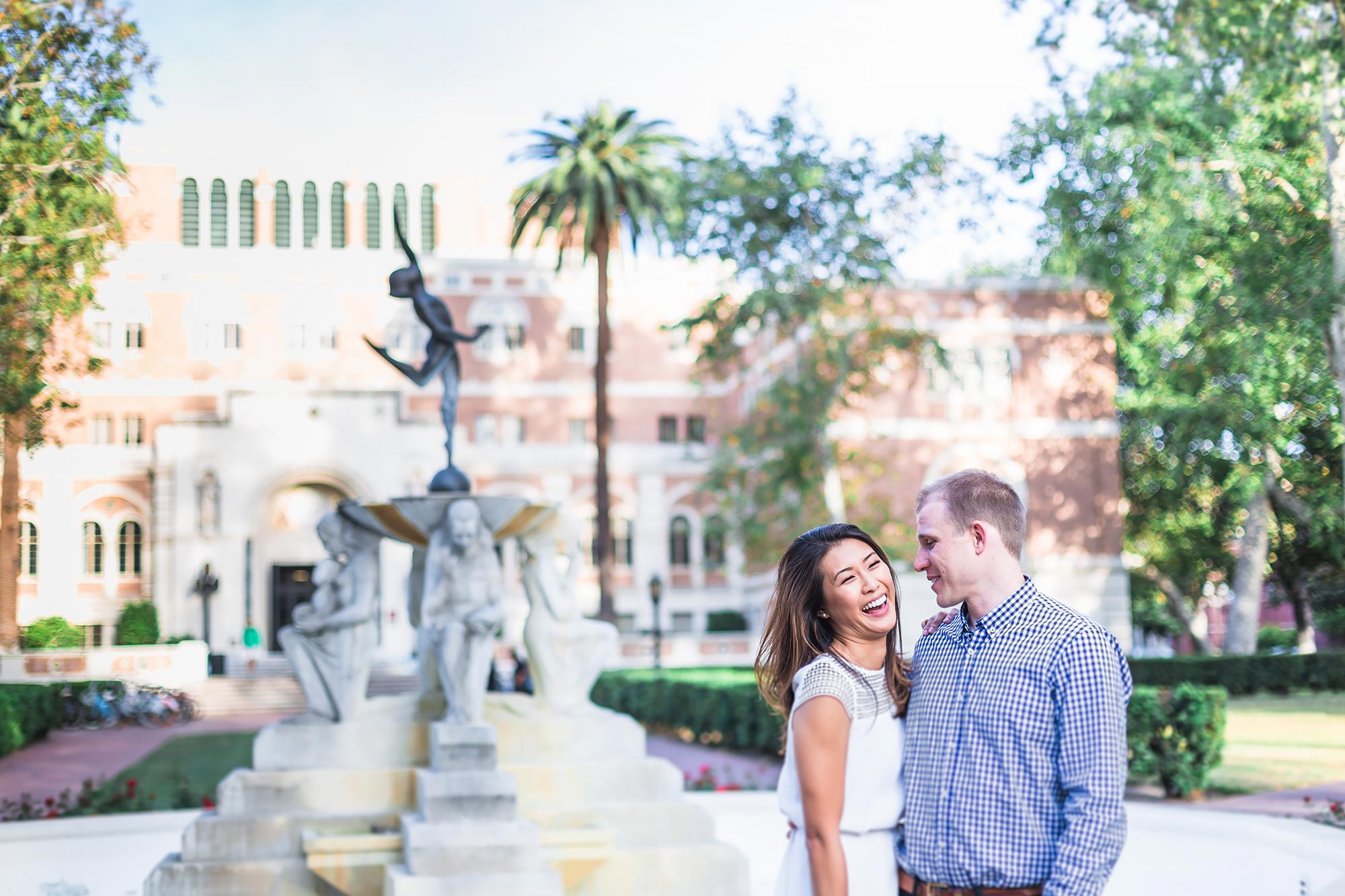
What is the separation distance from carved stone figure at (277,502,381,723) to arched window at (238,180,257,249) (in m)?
37.7

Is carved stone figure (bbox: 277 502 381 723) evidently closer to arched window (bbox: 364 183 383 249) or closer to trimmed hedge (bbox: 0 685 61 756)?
trimmed hedge (bbox: 0 685 61 756)

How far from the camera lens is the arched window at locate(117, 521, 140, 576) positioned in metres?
39.9

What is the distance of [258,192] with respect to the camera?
1801 inches

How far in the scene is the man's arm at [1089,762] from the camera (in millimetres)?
2818

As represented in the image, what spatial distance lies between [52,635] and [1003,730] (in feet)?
123

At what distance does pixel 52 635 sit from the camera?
36188 mm

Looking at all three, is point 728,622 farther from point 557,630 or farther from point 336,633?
point 336,633

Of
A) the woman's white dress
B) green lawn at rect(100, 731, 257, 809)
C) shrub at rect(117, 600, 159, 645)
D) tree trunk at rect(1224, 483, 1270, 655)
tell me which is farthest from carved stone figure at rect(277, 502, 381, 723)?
shrub at rect(117, 600, 159, 645)

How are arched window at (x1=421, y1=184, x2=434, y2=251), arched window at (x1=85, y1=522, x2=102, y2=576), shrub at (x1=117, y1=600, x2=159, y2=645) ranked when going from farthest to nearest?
1. arched window at (x1=421, y1=184, x2=434, y2=251)
2. arched window at (x1=85, y1=522, x2=102, y2=576)
3. shrub at (x1=117, y1=600, x2=159, y2=645)

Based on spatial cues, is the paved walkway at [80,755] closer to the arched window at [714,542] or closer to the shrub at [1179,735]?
the arched window at [714,542]

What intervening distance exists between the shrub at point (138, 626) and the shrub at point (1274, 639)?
39.6 m

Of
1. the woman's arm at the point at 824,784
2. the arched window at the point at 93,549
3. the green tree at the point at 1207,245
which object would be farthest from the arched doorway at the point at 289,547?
the woman's arm at the point at 824,784

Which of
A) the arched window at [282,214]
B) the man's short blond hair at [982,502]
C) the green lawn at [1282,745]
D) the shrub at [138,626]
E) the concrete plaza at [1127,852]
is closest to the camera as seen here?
the man's short blond hair at [982,502]

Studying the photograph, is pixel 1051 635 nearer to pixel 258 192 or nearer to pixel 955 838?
pixel 955 838
